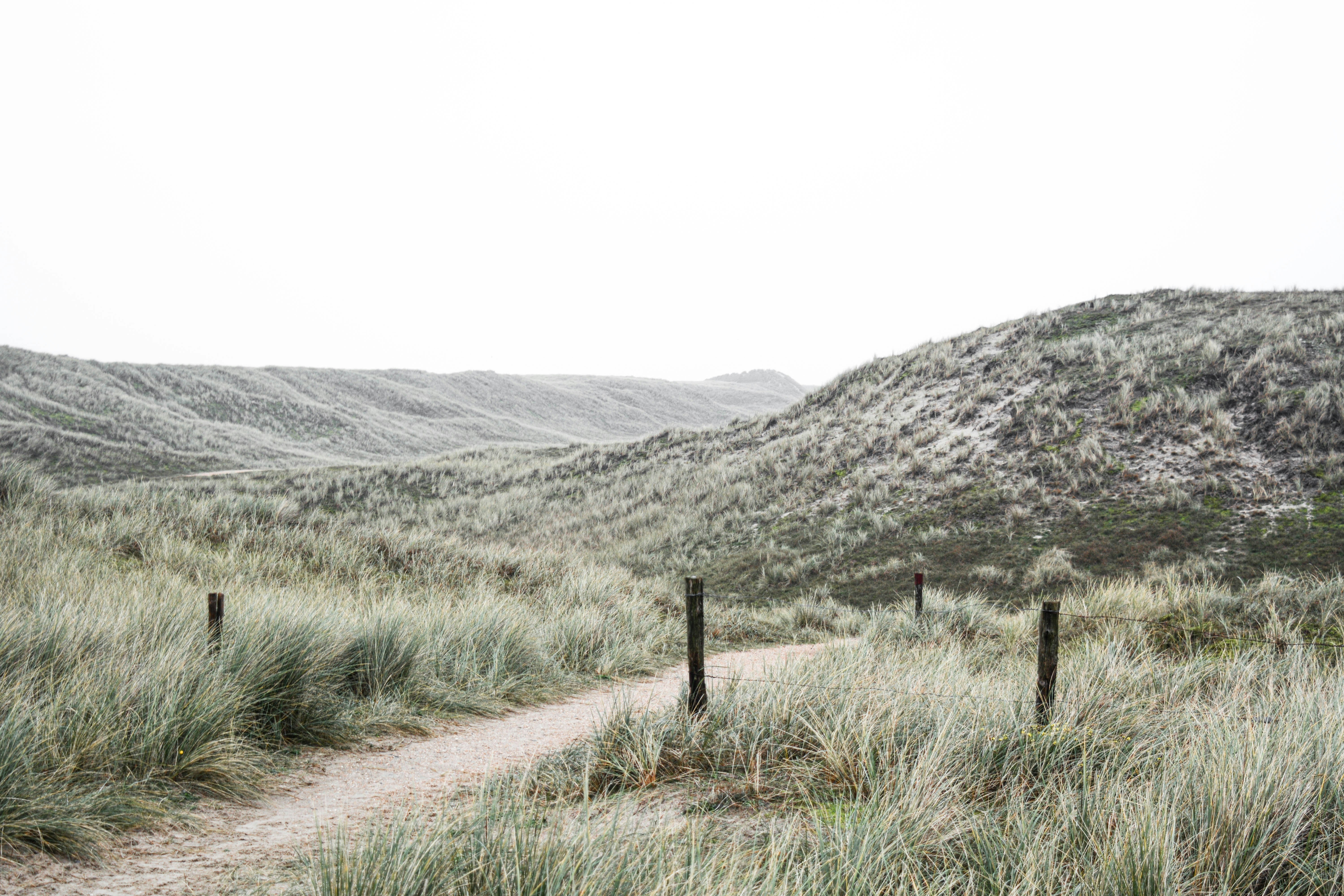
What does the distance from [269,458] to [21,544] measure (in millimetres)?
44276

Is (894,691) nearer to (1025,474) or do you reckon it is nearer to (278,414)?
(1025,474)

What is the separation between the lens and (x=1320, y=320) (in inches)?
707

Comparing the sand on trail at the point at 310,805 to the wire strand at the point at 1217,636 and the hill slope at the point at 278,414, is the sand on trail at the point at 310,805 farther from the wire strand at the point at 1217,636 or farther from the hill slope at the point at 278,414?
the hill slope at the point at 278,414

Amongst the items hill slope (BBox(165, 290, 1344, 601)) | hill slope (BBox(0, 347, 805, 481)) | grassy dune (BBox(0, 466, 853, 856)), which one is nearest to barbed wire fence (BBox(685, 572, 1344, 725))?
grassy dune (BBox(0, 466, 853, 856))

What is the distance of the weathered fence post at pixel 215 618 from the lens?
5.36 metres

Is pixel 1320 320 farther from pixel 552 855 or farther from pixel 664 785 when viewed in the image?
pixel 552 855

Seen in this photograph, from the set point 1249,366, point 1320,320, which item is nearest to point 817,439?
point 1249,366

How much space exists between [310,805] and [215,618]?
208 centimetres

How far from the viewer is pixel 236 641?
519cm

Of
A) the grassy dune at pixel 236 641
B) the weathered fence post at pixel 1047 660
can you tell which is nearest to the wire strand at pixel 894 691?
the weathered fence post at pixel 1047 660

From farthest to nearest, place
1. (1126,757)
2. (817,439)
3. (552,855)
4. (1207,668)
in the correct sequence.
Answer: (817,439) → (1207,668) → (1126,757) → (552,855)

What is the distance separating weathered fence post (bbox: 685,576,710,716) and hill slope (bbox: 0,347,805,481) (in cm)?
3241

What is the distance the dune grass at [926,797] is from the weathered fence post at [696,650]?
96mm

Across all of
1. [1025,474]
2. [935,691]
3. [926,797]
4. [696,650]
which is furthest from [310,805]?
[1025,474]
